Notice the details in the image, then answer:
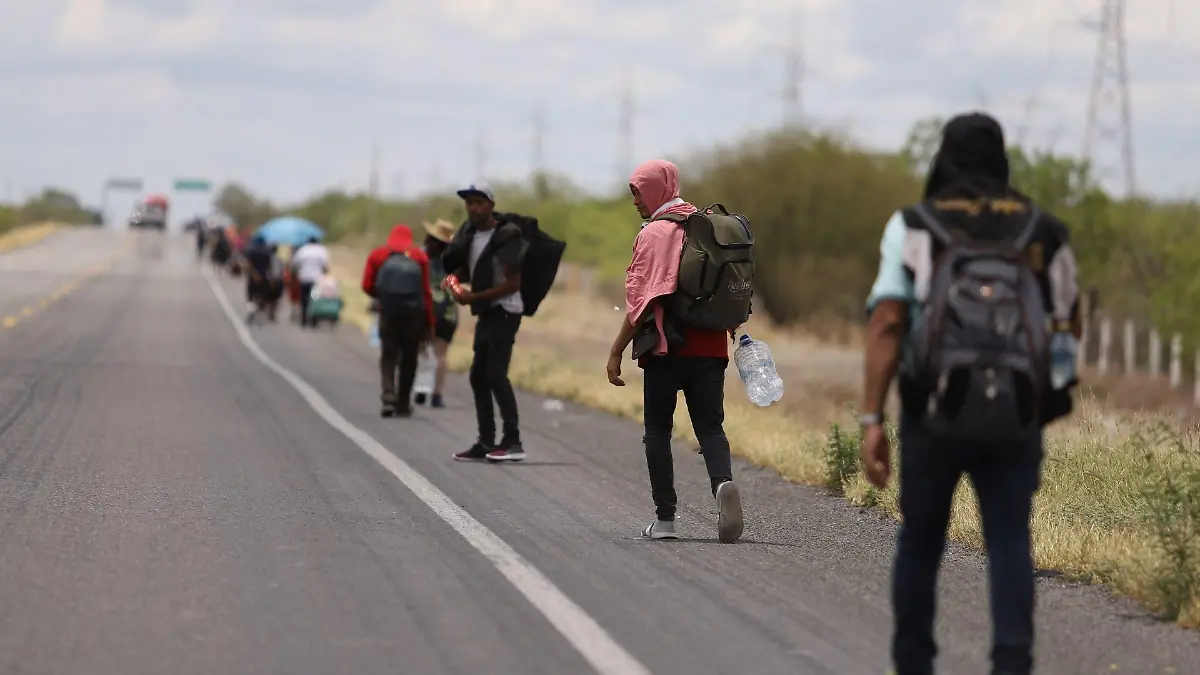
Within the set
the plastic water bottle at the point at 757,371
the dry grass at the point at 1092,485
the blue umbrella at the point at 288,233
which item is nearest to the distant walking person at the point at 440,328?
the dry grass at the point at 1092,485

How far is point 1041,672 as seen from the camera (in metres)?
6.96

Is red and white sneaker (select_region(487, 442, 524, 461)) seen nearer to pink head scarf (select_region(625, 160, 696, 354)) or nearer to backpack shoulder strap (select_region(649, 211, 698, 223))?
pink head scarf (select_region(625, 160, 696, 354))

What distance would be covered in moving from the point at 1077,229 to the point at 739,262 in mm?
Result: 44688

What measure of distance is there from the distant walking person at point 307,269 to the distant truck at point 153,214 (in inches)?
2988

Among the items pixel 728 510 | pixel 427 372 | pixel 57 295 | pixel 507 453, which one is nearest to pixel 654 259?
pixel 728 510

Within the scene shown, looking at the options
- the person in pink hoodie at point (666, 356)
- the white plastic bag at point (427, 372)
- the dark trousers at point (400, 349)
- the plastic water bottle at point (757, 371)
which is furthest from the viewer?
the white plastic bag at point (427, 372)

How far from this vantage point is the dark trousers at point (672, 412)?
9883 millimetres

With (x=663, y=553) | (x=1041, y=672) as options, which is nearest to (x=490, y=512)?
(x=663, y=553)

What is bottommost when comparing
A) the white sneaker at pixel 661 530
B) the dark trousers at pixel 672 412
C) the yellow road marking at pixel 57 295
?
the yellow road marking at pixel 57 295

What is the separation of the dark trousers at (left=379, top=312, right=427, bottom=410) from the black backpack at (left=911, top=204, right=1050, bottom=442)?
39.9 feet

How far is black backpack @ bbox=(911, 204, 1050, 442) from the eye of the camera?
582cm

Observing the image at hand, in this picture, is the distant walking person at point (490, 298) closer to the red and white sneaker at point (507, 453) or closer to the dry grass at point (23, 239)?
the red and white sneaker at point (507, 453)

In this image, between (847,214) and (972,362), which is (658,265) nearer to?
(972,362)

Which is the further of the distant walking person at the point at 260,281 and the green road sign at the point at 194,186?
the green road sign at the point at 194,186
